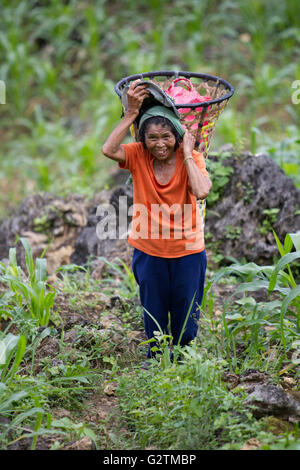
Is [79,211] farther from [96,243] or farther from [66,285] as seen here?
[66,285]

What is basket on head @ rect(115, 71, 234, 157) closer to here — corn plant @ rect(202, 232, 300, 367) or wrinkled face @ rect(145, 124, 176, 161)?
wrinkled face @ rect(145, 124, 176, 161)

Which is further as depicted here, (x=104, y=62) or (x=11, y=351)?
(x=104, y=62)

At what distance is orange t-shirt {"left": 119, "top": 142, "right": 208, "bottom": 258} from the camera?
2.82m

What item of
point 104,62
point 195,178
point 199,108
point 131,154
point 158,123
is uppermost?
point 104,62

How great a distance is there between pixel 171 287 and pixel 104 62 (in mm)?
6729

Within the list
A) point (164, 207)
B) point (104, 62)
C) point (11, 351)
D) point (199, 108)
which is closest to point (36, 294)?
point (11, 351)

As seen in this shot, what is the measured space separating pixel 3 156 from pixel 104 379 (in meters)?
5.27

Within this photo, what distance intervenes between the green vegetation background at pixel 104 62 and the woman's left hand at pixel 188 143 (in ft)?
12.3

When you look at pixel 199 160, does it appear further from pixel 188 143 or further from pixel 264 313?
pixel 264 313

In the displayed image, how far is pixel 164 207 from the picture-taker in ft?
9.27

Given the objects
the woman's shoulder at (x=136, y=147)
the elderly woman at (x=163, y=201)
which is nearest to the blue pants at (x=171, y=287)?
the elderly woman at (x=163, y=201)

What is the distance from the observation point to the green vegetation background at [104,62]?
7074mm

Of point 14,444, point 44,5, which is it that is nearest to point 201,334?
point 14,444

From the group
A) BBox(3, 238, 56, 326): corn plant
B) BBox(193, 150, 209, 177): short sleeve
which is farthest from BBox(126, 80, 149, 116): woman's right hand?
BBox(3, 238, 56, 326): corn plant
